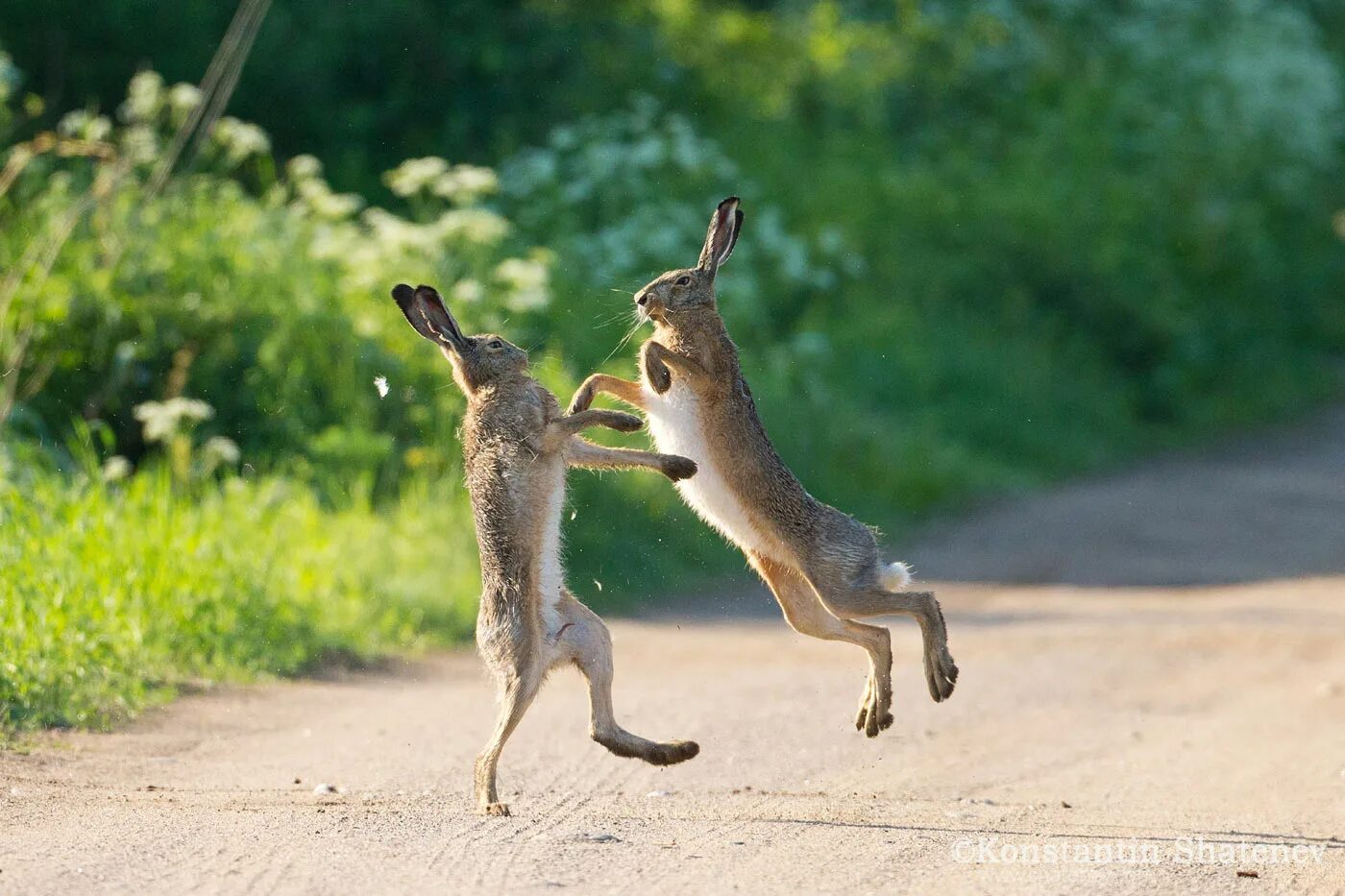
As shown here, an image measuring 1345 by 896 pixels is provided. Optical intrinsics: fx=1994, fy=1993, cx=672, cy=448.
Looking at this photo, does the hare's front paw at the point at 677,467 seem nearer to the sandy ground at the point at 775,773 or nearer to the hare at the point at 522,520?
the hare at the point at 522,520

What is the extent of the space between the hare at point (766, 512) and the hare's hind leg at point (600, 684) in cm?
81

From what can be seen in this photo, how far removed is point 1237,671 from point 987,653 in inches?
50.7

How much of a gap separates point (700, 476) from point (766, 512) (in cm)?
27

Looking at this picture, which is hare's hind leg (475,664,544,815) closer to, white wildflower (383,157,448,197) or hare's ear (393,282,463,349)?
hare's ear (393,282,463,349)

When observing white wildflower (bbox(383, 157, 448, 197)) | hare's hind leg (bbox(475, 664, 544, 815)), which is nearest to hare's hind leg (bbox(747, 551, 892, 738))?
hare's hind leg (bbox(475, 664, 544, 815))

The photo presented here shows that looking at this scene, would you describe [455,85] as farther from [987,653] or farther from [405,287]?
[405,287]

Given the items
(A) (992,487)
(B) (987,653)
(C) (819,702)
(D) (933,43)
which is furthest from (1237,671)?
(D) (933,43)

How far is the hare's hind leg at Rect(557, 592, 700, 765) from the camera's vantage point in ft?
20.8

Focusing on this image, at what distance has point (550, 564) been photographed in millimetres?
6492

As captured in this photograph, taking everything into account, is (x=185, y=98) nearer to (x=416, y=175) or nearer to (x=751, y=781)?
(x=416, y=175)

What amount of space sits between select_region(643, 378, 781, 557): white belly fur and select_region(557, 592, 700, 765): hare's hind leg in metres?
0.76

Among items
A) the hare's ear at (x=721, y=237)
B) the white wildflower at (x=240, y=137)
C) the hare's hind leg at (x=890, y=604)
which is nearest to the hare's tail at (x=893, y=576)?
the hare's hind leg at (x=890, y=604)

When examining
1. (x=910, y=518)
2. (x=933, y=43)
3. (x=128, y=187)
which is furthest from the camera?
(x=933, y=43)

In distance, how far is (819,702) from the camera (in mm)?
9031
